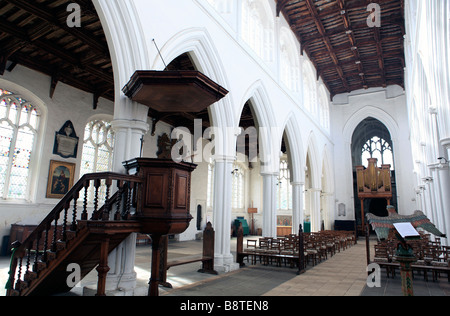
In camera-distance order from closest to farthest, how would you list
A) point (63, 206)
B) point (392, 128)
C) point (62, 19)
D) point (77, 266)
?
point (63, 206)
point (77, 266)
point (62, 19)
point (392, 128)

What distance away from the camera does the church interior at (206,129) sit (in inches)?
161

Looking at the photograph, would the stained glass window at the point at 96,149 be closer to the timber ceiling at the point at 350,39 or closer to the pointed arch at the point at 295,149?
the pointed arch at the point at 295,149

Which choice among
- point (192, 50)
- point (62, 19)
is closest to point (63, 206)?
point (192, 50)

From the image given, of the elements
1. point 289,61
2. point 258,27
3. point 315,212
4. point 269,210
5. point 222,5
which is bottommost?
point 269,210

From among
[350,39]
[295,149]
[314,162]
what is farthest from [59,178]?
[350,39]

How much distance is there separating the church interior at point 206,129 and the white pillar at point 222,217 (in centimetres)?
4

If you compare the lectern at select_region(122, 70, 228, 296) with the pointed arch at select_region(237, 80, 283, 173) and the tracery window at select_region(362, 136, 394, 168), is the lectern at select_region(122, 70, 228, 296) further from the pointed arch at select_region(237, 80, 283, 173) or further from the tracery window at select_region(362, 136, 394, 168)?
the tracery window at select_region(362, 136, 394, 168)

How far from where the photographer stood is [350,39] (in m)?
14.0

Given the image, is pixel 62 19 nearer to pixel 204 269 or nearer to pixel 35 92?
pixel 35 92

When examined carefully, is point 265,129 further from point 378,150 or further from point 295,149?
point 378,150

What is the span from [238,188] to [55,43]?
14187 millimetres

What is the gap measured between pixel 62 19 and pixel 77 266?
5998 mm
